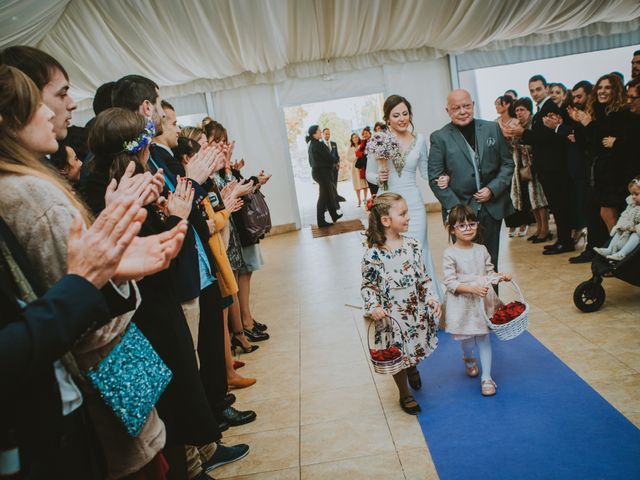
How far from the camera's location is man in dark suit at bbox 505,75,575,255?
5.94 metres

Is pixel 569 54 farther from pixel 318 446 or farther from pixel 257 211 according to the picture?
pixel 318 446

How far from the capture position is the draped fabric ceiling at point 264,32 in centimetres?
641

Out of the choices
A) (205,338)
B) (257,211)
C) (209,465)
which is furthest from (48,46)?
(209,465)

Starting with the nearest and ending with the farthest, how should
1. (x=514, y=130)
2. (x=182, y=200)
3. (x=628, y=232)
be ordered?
(x=182, y=200)
(x=628, y=232)
(x=514, y=130)

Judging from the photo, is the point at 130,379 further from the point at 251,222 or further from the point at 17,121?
the point at 251,222

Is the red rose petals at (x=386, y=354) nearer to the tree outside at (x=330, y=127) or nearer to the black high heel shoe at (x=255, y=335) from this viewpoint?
the black high heel shoe at (x=255, y=335)

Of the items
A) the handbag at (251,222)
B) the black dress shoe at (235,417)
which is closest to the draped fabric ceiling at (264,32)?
the handbag at (251,222)

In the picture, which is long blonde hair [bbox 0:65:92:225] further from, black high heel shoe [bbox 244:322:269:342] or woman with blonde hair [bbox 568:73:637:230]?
woman with blonde hair [bbox 568:73:637:230]

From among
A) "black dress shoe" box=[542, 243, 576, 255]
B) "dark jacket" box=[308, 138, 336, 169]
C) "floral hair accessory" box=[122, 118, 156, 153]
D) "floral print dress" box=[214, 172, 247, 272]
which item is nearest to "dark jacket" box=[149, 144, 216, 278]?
"floral hair accessory" box=[122, 118, 156, 153]

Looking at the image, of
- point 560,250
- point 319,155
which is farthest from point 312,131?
point 560,250

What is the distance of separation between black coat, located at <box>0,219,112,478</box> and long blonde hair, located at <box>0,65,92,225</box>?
13.0 inches

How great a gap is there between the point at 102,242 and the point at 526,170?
21.4 ft

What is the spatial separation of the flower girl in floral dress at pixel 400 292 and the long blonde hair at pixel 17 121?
1.96 meters

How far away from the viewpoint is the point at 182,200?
215 centimetres
